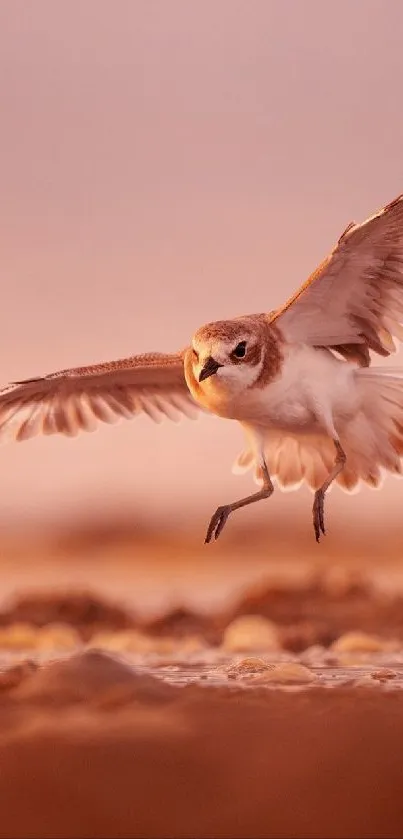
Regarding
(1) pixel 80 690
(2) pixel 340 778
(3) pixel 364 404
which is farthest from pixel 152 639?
(2) pixel 340 778

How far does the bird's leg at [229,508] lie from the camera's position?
65.8 inches

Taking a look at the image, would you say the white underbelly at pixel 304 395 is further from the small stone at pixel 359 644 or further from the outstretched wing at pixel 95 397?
the small stone at pixel 359 644

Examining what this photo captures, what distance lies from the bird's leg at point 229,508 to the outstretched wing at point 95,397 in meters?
0.25

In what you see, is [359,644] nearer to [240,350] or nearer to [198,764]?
[240,350]

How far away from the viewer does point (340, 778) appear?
1.19 metres

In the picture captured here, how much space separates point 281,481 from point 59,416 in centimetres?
41

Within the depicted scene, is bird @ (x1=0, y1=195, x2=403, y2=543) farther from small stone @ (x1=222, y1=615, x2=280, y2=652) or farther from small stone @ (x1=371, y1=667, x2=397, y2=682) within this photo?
small stone @ (x1=222, y1=615, x2=280, y2=652)

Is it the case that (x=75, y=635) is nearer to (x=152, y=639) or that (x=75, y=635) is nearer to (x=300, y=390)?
(x=152, y=639)

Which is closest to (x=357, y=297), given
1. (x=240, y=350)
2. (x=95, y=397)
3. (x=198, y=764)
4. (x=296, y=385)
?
(x=296, y=385)

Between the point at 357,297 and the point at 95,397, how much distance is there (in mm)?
538

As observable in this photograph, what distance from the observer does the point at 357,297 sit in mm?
1737

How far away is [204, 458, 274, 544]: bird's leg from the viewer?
5.49 feet

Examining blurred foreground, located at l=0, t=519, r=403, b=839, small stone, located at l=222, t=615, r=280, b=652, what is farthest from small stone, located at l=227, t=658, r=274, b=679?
small stone, located at l=222, t=615, r=280, b=652

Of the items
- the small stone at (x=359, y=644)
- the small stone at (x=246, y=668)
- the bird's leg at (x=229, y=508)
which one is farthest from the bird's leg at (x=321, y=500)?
the small stone at (x=359, y=644)
